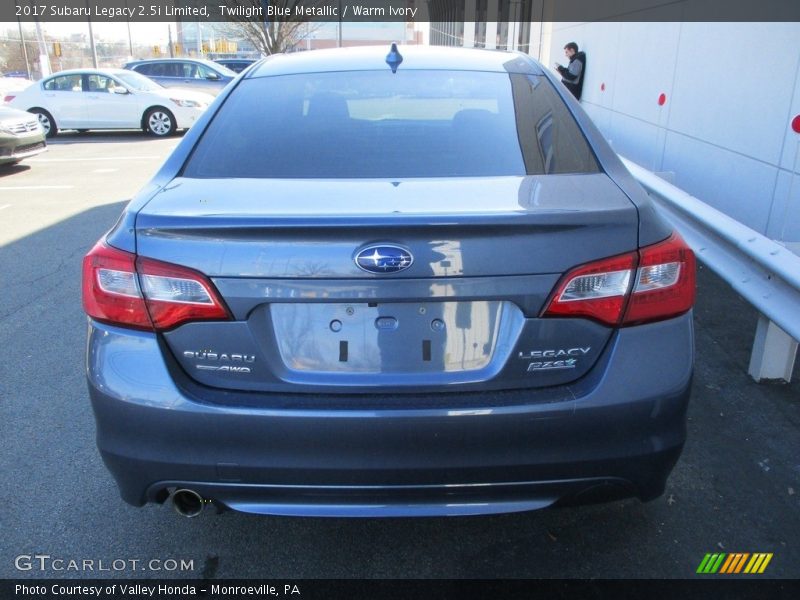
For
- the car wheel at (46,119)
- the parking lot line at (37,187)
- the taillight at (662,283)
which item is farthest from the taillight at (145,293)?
the car wheel at (46,119)

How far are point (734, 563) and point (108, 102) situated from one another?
1678 centimetres

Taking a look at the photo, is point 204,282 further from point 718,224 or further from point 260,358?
point 718,224

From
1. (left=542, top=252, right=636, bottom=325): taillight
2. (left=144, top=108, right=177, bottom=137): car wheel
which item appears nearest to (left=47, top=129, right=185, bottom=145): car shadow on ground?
(left=144, top=108, right=177, bottom=137): car wheel

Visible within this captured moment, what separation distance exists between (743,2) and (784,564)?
5.74 meters

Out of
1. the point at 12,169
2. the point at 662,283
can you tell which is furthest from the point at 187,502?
the point at 12,169

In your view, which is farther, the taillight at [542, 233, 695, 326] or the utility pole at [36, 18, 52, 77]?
the utility pole at [36, 18, 52, 77]

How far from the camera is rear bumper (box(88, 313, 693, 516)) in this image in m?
2.04

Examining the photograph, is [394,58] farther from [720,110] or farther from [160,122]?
[160,122]

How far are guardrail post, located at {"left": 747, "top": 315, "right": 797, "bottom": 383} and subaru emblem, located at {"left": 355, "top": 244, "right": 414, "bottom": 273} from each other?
271 cm

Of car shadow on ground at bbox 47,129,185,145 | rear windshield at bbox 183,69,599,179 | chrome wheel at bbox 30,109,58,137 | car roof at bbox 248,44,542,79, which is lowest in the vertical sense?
car shadow on ground at bbox 47,129,185,145

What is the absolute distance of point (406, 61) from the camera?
10.6 ft

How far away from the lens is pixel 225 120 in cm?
283

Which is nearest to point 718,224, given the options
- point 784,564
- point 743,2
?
point 784,564

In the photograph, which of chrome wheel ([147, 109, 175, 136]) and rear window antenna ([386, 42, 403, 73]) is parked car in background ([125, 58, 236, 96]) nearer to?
chrome wheel ([147, 109, 175, 136])
